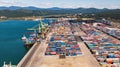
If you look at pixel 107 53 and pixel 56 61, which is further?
pixel 107 53

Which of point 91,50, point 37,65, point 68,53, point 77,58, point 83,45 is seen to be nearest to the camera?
point 37,65

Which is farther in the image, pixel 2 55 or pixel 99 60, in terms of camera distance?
pixel 2 55

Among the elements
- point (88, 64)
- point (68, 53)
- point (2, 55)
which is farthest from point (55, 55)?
point (2, 55)

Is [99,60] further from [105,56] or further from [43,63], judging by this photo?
[43,63]

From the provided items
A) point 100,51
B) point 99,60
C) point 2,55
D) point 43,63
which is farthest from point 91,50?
point 2,55

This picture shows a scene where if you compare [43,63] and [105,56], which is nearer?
[43,63]

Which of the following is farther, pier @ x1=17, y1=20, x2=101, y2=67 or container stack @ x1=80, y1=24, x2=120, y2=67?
container stack @ x1=80, y1=24, x2=120, y2=67

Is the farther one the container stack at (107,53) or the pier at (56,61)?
the container stack at (107,53)

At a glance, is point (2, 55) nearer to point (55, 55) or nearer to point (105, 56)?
point (55, 55)

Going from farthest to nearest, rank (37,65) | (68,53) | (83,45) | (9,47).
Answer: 1. (9,47)
2. (83,45)
3. (68,53)
4. (37,65)
